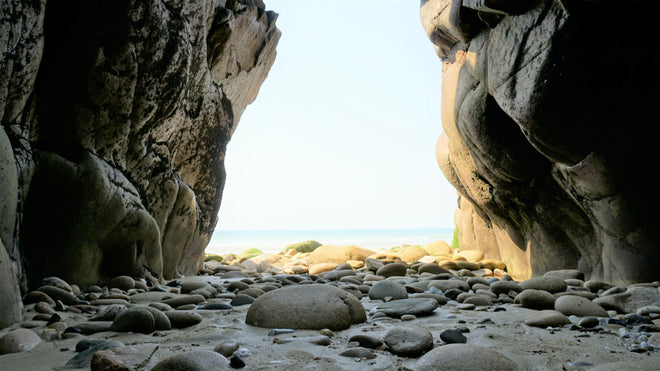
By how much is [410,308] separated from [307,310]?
90cm

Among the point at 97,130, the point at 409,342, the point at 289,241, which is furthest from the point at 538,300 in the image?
the point at 289,241

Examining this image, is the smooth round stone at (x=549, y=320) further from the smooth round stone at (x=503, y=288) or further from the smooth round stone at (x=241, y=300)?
the smooth round stone at (x=241, y=300)

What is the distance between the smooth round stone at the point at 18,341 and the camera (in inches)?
72.2

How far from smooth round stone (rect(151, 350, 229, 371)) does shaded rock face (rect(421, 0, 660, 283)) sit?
3.96 meters

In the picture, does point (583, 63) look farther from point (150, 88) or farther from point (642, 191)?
point (150, 88)

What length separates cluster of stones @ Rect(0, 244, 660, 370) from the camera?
5.62ft

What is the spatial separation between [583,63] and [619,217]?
5.90 feet

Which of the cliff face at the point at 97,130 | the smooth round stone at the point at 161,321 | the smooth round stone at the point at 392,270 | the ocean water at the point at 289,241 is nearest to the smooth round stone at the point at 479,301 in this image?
the smooth round stone at the point at 161,321

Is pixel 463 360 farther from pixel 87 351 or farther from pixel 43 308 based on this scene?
pixel 43 308

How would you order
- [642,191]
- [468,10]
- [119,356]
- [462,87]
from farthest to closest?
[462,87] < [468,10] < [642,191] < [119,356]

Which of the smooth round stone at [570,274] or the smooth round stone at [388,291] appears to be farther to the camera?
the smooth round stone at [570,274]

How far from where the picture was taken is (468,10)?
5.50 meters

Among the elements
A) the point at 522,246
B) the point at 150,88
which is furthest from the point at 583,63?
Answer: the point at 150,88

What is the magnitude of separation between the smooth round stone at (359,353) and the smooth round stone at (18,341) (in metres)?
1.47
